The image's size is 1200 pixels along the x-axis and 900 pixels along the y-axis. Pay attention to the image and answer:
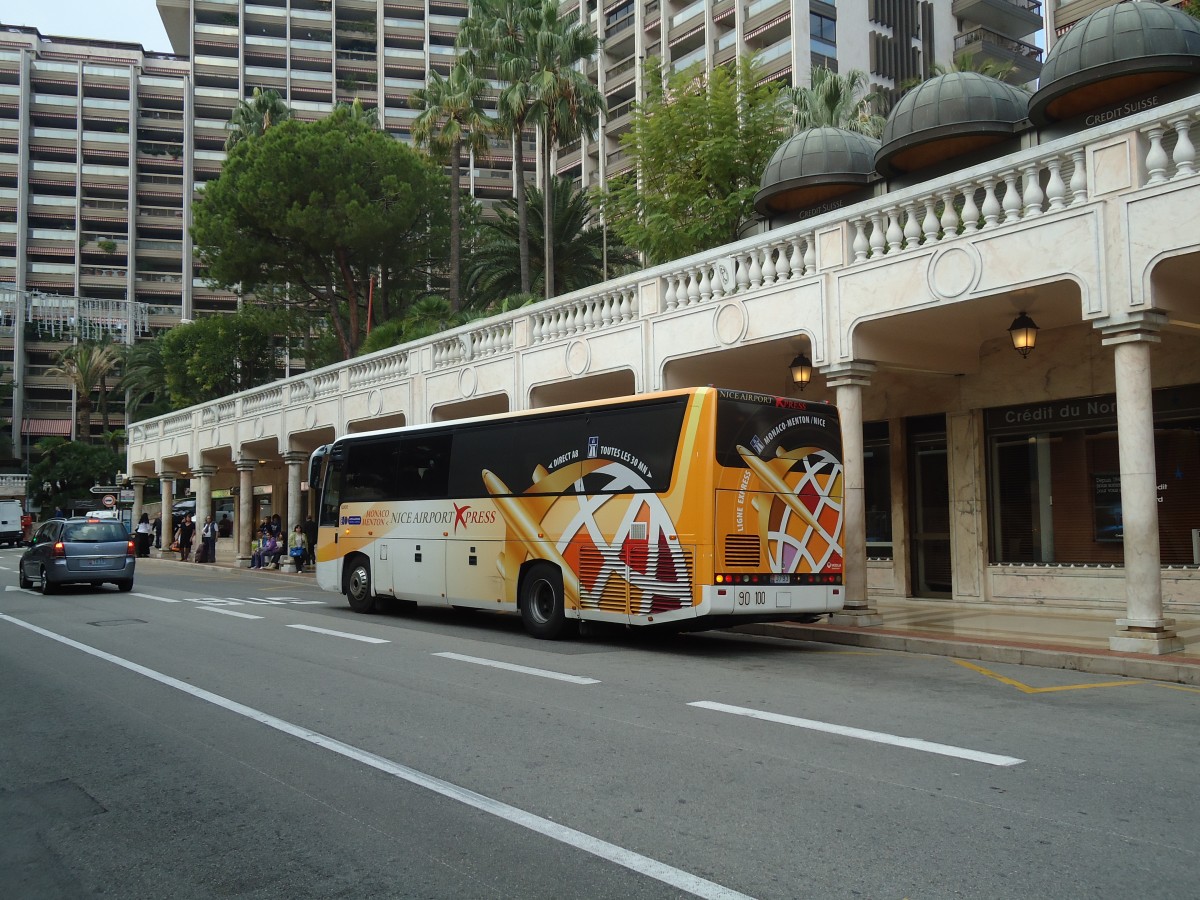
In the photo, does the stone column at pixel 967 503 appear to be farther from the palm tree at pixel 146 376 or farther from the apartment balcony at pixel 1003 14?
the palm tree at pixel 146 376

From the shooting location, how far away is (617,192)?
28734 mm

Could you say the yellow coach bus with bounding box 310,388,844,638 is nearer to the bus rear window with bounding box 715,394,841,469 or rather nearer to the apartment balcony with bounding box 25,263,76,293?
the bus rear window with bounding box 715,394,841,469

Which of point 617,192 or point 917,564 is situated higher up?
point 617,192

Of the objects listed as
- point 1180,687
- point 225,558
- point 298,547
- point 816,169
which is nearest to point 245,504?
point 298,547

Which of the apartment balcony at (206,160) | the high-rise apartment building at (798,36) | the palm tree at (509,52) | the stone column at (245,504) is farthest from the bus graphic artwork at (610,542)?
the apartment balcony at (206,160)

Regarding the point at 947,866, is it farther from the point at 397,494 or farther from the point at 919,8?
the point at 919,8

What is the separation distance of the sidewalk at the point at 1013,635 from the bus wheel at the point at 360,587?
6.83m

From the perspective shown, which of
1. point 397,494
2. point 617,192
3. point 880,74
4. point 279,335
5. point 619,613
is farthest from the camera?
point 279,335

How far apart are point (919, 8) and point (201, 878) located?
2495 inches

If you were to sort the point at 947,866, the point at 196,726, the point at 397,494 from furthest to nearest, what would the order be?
the point at 397,494 < the point at 196,726 < the point at 947,866

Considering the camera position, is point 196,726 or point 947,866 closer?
point 947,866

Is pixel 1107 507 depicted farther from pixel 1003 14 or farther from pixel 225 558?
pixel 1003 14

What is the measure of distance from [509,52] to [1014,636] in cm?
3191

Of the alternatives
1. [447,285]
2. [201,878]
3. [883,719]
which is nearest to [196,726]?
[201,878]
